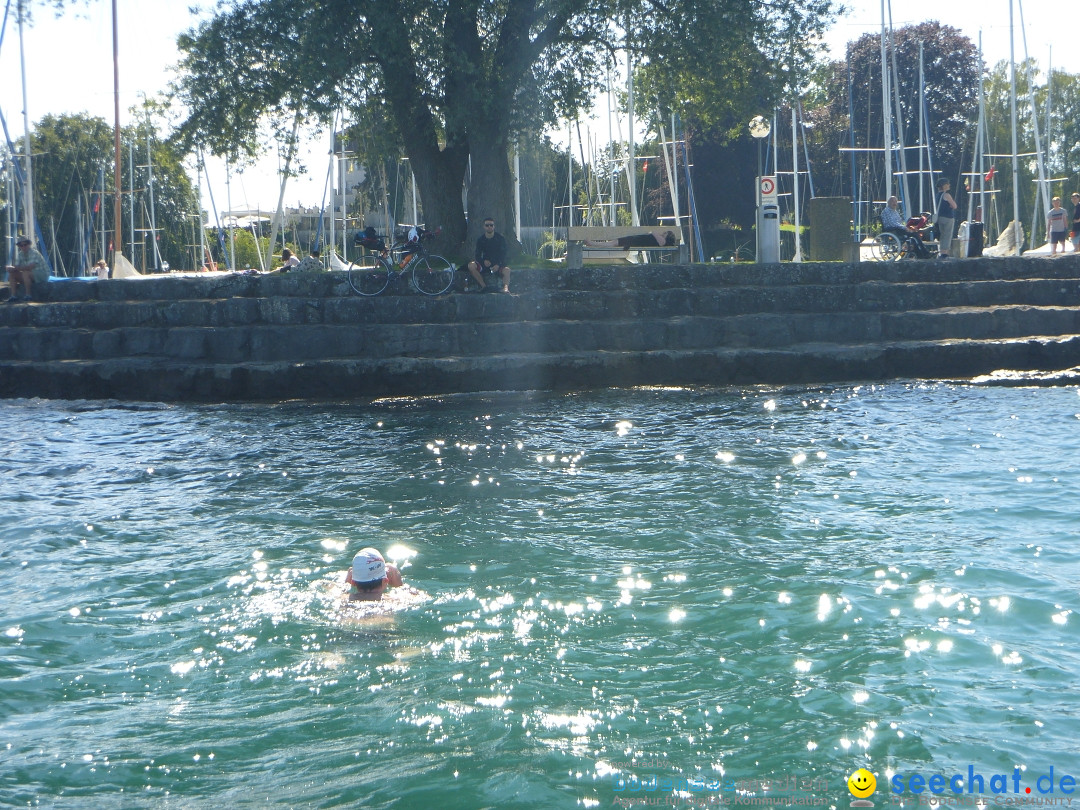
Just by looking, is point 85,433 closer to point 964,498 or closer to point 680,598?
point 680,598

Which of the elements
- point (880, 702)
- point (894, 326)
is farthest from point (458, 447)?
point (894, 326)

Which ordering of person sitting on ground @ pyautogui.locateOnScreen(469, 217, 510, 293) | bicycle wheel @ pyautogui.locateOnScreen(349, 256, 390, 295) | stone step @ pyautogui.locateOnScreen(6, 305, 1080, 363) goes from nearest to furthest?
stone step @ pyautogui.locateOnScreen(6, 305, 1080, 363) < person sitting on ground @ pyautogui.locateOnScreen(469, 217, 510, 293) < bicycle wheel @ pyautogui.locateOnScreen(349, 256, 390, 295)

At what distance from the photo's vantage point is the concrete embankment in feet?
51.6

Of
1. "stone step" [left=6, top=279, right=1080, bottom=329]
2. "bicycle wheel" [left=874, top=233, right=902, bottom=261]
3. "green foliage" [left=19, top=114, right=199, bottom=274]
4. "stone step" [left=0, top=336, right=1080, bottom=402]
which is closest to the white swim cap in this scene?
"stone step" [left=0, top=336, right=1080, bottom=402]

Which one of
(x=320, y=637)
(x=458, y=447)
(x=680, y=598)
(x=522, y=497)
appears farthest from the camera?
(x=458, y=447)

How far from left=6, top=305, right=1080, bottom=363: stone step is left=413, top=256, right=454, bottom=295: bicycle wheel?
112cm

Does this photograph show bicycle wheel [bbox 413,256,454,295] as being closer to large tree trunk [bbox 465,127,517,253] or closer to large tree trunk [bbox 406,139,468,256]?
large tree trunk [bbox 406,139,468,256]

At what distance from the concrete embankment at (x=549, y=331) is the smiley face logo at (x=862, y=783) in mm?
11414

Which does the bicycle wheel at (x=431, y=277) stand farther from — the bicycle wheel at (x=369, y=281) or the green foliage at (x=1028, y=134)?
the green foliage at (x=1028, y=134)

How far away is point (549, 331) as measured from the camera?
16.5 metres

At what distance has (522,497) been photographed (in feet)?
31.5

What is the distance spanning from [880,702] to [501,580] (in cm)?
289

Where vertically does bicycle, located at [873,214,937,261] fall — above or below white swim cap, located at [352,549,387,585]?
above

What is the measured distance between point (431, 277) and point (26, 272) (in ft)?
25.9
